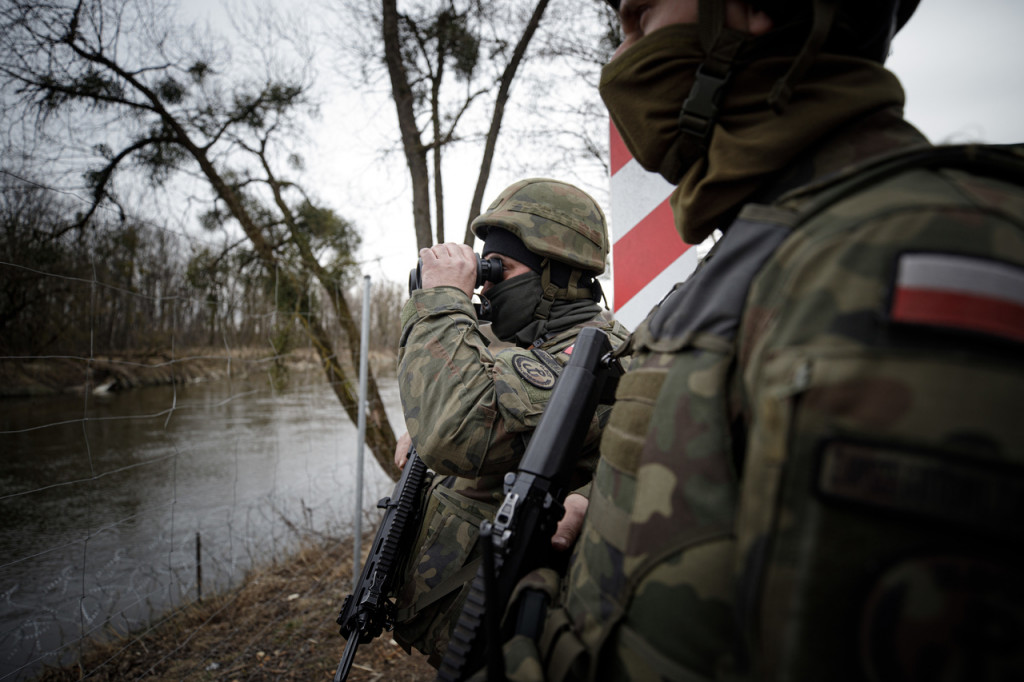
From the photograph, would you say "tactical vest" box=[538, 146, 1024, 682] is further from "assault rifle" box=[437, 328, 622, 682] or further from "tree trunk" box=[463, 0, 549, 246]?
"tree trunk" box=[463, 0, 549, 246]

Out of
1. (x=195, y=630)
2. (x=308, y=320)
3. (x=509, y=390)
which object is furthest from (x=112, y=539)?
(x=509, y=390)

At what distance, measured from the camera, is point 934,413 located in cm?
46

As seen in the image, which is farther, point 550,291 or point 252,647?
point 252,647

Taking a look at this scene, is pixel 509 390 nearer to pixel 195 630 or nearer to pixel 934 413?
pixel 934 413

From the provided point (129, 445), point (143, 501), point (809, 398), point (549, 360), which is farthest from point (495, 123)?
point (129, 445)

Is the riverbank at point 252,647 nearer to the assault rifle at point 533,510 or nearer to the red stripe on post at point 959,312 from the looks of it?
the assault rifle at point 533,510

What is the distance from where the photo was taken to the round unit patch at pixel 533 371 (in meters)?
1.55

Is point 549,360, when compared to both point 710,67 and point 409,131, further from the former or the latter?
point 409,131

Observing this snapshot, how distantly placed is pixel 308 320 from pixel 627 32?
4273mm

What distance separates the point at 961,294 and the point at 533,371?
1165mm

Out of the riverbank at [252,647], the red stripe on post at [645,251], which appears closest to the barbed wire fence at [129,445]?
the riverbank at [252,647]

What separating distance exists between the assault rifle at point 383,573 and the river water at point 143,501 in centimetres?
107

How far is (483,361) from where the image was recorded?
5.16ft

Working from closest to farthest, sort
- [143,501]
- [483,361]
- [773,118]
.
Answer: [773,118] → [483,361] → [143,501]
